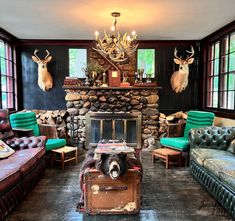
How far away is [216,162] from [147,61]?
3.65m

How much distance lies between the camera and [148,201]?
9.50ft

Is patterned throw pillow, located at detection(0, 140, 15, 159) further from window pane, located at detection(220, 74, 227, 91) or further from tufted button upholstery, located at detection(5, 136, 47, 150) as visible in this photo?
window pane, located at detection(220, 74, 227, 91)

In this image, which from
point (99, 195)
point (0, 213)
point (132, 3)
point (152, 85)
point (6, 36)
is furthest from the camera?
point (152, 85)

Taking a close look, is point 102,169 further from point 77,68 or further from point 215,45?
point 215,45

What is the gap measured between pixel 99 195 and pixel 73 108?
352 cm

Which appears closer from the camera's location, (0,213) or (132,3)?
(0,213)

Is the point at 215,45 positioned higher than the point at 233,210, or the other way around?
the point at 215,45

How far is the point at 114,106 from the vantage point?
5.70 meters

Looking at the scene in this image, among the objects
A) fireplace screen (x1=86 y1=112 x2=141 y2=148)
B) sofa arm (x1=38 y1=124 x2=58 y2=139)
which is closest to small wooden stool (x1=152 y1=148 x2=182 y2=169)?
fireplace screen (x1=86 y1=112 x2=141 y2=148)

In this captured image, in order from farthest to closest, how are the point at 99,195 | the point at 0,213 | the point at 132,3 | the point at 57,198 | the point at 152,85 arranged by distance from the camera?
the point at 152,85, the point at 132,3, the point at 57,198, the point at 99,195, the point at 0,213

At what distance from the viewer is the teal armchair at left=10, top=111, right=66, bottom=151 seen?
4.28 meters

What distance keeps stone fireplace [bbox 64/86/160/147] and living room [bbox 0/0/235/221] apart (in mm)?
25

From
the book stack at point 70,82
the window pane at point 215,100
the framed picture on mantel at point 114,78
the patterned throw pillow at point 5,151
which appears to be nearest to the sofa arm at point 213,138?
the window pane at point 215,100

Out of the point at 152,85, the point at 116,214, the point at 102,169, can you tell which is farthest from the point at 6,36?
the point at 116,214
